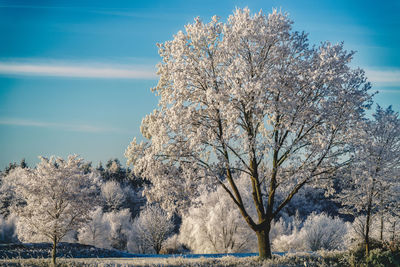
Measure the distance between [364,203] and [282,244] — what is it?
23460 mm

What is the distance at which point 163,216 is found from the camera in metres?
46.6

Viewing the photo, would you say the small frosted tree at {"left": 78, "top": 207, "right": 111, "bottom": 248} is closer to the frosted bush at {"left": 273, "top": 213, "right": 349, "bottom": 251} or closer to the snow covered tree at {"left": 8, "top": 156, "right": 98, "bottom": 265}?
the frosted bush at {"left": 273, "top": 213, "right": 349, "bottom": 251}

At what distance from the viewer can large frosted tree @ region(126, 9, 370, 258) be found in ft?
52.1

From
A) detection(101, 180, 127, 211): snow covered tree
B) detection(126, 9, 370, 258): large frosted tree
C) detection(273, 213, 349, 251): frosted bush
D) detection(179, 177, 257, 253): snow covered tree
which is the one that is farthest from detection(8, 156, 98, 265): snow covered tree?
detection(101, 180, 127, 211): snow covered tree

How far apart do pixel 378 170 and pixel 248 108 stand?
871 centimetres

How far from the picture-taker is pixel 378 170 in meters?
19.4

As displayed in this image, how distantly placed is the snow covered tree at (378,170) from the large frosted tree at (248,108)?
1.70 metres

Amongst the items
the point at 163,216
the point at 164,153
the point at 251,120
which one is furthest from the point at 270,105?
the point at 163,216

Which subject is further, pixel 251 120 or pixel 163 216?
pixel 163 216

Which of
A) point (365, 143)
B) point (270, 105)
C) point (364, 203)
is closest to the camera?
point (270, 105)

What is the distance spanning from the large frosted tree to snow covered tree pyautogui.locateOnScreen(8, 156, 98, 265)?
10.5 ft

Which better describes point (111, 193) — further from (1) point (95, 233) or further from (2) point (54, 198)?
(2) point (54, 198)

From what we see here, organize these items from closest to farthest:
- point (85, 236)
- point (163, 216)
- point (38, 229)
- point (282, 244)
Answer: point (38, 229), point (282, 244), point (163, 216), point (85, 236)

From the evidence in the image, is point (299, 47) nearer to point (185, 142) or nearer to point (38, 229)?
point (185, 142)
